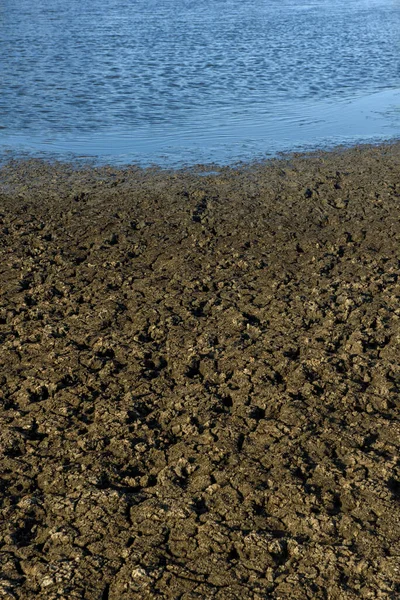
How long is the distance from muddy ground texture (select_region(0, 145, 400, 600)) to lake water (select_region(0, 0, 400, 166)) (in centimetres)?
287

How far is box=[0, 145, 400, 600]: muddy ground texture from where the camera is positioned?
148 inches

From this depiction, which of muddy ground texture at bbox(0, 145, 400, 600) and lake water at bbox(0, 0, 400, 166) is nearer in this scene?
muddy ground texture at bbox(0, 145, 400, 600)

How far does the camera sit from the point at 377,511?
405cm

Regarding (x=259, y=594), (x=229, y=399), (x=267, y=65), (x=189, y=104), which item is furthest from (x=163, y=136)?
(x=259, y=594)

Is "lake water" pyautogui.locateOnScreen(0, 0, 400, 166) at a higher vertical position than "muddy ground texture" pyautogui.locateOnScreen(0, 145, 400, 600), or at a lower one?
lower

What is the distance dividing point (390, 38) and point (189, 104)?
9.19m

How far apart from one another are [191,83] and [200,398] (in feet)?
35.8

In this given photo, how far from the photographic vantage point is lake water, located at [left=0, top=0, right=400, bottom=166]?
37.0 ft

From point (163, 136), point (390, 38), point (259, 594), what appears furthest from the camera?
point (390, 38)

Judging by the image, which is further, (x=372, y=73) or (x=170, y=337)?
(x=372, y=73)

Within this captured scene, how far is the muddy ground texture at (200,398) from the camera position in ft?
12.3

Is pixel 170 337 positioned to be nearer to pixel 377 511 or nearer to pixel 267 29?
pixel 377 511

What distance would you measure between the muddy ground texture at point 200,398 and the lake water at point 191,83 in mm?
2870

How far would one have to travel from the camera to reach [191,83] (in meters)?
14.9
